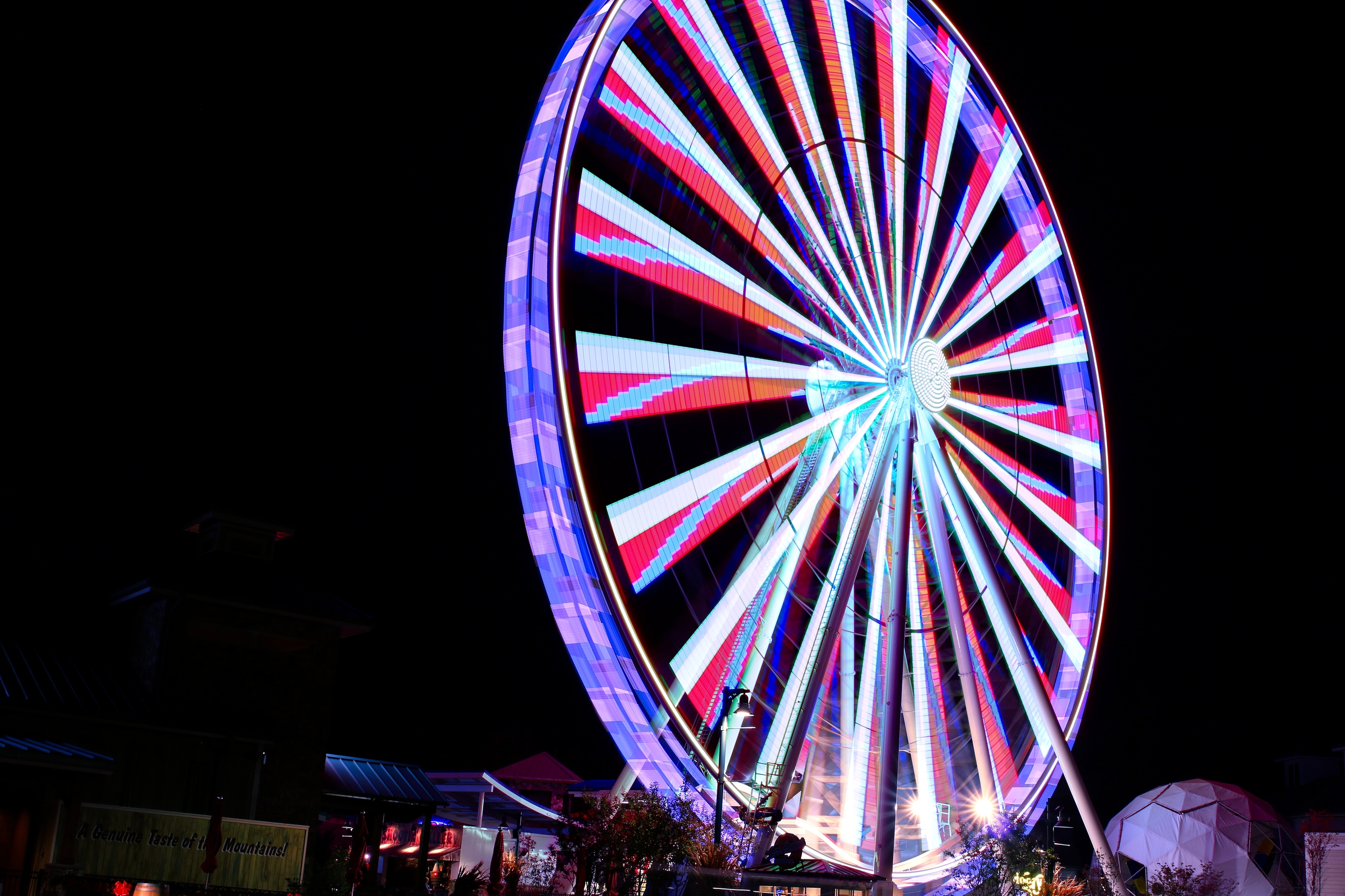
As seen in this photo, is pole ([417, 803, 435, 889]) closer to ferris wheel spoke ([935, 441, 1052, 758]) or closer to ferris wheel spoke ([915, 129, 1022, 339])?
ferris wheel spoke ([935, 441, 1052, 758])

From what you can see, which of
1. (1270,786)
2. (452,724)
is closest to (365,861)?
(1270,786)

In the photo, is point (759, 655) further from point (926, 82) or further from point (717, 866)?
point (926, 82)

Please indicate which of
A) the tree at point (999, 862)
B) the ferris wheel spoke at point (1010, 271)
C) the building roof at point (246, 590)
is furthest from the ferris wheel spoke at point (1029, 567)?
the building roof at point (246, 590)

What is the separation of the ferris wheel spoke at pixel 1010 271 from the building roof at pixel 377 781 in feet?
41.2

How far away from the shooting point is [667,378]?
1293 cm

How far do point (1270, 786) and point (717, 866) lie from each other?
35.0m

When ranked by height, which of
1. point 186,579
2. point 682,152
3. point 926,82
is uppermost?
point 926,82

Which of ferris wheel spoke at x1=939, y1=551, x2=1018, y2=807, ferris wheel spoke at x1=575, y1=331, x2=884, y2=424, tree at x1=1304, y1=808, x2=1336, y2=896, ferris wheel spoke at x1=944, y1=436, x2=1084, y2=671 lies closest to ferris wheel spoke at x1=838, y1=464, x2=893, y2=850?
ferris wheel spoke at x1=939, y1=551, x2=1018, y2=807

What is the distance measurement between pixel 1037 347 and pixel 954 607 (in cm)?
576

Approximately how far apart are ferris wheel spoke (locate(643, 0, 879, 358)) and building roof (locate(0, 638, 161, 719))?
463 inches

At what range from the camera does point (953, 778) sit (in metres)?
16.7

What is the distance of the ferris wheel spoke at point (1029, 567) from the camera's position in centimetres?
1759

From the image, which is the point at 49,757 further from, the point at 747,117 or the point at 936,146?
the point at 936,146

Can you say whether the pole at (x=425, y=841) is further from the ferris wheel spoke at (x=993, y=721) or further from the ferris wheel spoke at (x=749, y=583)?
the ferris wheel spoke at (x=749, y=583)
